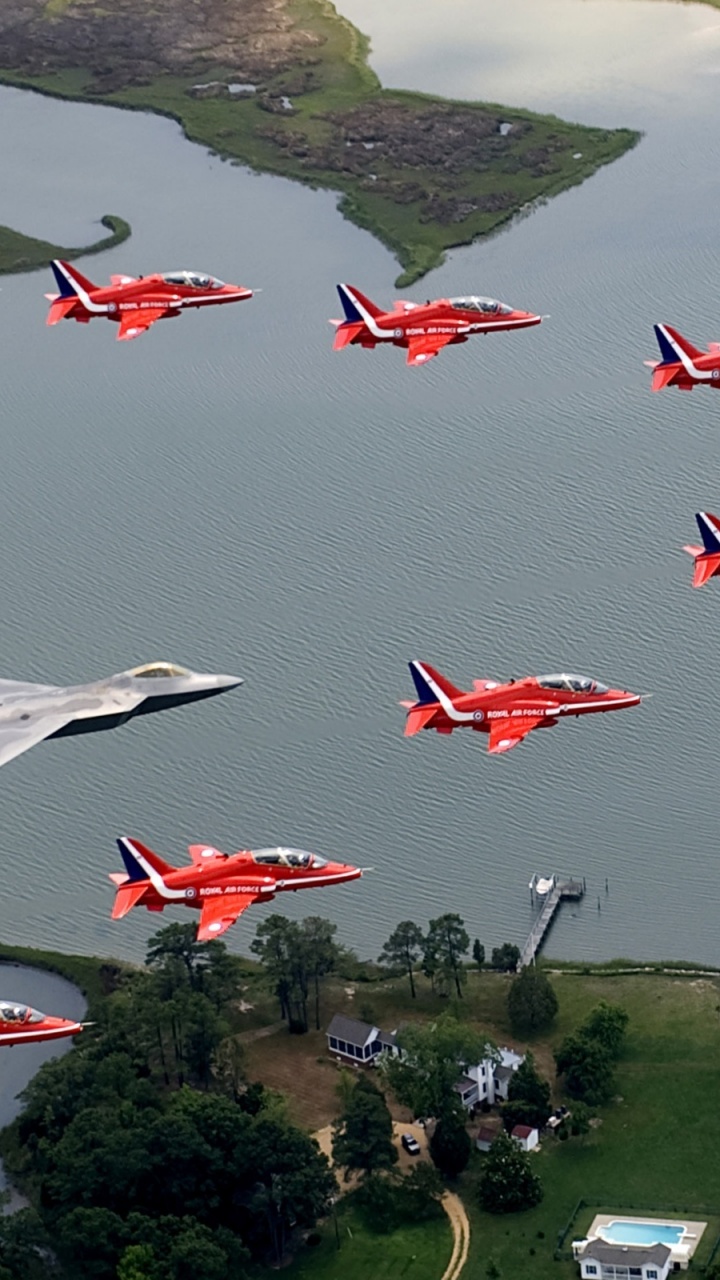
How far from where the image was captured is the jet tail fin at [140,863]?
6137 inches

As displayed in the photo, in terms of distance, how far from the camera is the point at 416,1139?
178625mm

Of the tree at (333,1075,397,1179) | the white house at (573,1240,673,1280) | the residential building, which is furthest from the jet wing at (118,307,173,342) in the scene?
the white house at (573,1240,673,1280)

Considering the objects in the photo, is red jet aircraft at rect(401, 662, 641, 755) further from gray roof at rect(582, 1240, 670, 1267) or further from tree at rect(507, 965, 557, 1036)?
gray roof at rect(582, 1240, 670, 1267)

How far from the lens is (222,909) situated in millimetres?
157000

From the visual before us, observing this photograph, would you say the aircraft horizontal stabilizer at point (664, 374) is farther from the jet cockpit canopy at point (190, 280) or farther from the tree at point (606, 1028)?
the tree at point (606, 1028)

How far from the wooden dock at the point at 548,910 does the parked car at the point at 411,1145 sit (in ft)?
63.7

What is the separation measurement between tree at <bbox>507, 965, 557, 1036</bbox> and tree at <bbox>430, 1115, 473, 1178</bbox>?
13087mm

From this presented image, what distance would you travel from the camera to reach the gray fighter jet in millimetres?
169125

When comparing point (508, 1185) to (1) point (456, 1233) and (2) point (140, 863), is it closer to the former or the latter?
(1) point (456, 1233)

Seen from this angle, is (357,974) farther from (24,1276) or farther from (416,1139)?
(24,1276)

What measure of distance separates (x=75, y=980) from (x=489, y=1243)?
38.2 meters

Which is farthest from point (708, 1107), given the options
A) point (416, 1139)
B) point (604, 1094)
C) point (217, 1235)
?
point (217, 1235)

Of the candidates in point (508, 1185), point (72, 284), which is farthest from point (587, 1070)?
point (72, 284)

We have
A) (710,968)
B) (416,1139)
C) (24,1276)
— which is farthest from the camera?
(710,968)
